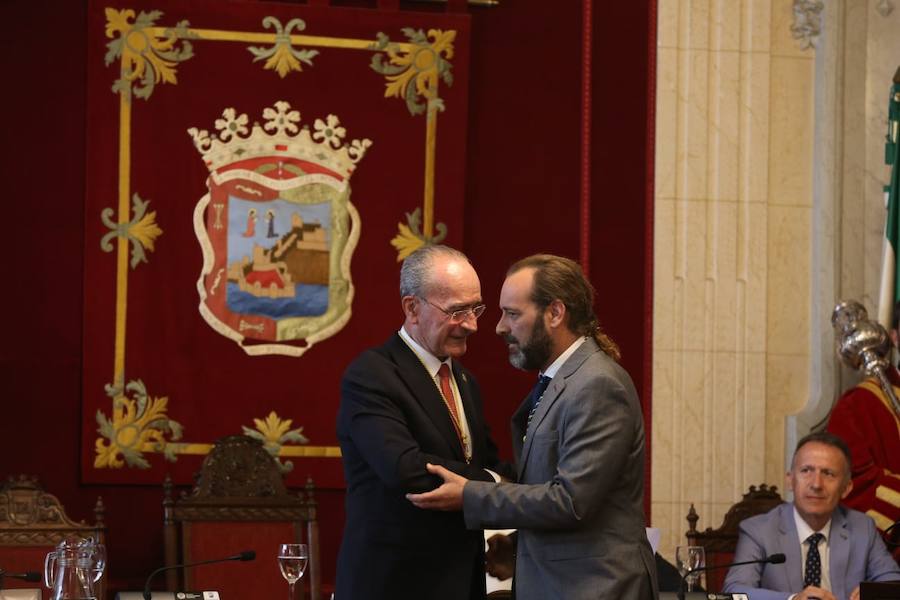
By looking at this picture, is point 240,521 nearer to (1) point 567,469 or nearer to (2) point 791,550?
(2) point 791,550

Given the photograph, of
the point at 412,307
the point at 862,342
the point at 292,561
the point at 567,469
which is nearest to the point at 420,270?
the point at 412,307

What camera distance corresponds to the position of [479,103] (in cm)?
637

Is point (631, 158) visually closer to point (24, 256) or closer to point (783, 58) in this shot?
point (783, 58)

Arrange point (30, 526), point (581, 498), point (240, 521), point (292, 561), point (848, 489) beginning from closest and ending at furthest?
point (581, 498) < point (292, 561) < point (30, 526) < point (848, 489) < point (240, 521)

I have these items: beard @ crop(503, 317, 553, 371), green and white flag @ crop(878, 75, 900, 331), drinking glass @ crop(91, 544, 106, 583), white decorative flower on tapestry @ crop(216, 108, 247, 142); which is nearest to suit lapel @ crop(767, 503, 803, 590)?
green and white flag @ crop(878, 75, 900, 331)

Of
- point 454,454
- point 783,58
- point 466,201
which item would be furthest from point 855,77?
point 454,454

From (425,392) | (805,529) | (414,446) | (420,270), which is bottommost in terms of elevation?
(805,529)

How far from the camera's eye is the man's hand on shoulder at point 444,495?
341 centimetres

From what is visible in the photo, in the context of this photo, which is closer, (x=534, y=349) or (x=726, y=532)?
(x=534, y=349)

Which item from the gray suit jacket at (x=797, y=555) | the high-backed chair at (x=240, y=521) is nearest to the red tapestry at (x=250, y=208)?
the high-backed chair at (x=240, y=521)

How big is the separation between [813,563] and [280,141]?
288 centimetres

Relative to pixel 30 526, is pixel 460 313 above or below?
above

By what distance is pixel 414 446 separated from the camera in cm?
351

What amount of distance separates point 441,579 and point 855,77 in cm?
389
